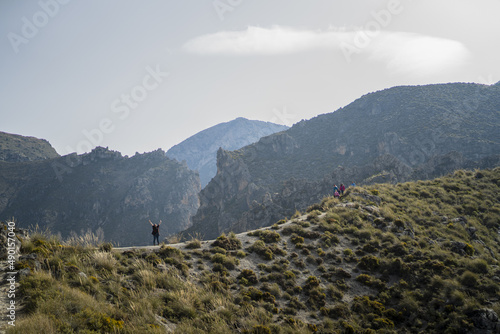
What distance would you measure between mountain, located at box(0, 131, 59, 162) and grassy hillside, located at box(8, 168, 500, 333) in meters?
182

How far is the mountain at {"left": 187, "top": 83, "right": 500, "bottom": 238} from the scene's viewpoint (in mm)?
69000

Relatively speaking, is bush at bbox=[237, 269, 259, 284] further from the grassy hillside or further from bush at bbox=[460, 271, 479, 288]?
bush at bbox=[460, 271, 479, 288]

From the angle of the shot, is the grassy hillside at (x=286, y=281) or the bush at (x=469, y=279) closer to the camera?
the grassy hillside at (x=286, y=281)

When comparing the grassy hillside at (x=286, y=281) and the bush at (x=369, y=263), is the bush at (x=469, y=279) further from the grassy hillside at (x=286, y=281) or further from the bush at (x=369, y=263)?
the bush at (x=369, y=263)

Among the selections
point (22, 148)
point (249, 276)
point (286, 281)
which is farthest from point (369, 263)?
point (22, 148)

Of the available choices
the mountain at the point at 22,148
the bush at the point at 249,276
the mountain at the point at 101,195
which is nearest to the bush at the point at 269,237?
the bush at the point at 249,276

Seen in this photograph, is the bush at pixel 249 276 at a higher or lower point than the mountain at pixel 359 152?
lower

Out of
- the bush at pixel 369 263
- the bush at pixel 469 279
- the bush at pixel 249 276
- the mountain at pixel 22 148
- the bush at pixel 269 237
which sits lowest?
the bush at pixel 469 279

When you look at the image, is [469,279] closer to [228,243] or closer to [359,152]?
[228,243]

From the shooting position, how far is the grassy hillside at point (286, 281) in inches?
282

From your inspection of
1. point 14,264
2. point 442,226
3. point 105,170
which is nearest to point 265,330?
point 14,264

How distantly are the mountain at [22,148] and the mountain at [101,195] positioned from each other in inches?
519

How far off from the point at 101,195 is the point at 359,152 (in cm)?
13743

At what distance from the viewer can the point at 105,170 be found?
164 metres
